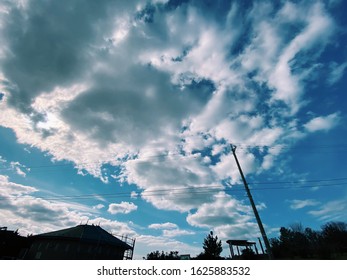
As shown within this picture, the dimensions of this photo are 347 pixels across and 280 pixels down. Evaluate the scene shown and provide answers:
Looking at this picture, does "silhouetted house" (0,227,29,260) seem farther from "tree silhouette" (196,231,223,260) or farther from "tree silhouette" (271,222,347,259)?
"tree silhouette" (271,222,347,259)

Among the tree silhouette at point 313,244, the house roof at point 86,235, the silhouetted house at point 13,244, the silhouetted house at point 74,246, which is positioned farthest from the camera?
the silhouetted house at point 13,244

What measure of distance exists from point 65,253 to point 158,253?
22.7 meters

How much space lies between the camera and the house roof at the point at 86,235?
3859 cm

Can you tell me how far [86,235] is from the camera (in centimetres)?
3994

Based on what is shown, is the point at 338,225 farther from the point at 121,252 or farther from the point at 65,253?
the point at 65,253

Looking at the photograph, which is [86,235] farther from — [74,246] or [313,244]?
[313,244]

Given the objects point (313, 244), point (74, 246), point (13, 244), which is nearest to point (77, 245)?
point (74, 246)

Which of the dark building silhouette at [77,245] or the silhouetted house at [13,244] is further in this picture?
the silhouetted house at [13,244]

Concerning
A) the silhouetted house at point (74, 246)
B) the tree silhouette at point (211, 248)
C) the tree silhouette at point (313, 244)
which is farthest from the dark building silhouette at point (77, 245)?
the tree silhouette at point (313, 244)

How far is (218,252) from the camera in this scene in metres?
39.7

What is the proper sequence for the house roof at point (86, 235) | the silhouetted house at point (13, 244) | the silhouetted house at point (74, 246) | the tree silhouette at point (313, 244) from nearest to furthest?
the tree silhouette at point (313, 244)
the silhouetted house at point (74, 246)
the house roof at point (86, 235)
the silhouetted house at point (13, 244)

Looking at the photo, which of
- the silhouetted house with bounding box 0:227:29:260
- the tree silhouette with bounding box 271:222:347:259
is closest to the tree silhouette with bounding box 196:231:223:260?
the tree silhouette with bounding box 271:222:347:259

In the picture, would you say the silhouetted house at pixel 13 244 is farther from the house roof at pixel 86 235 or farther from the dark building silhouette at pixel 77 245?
the house roof at pixel 86 235

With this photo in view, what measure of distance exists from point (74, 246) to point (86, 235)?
109 inches
